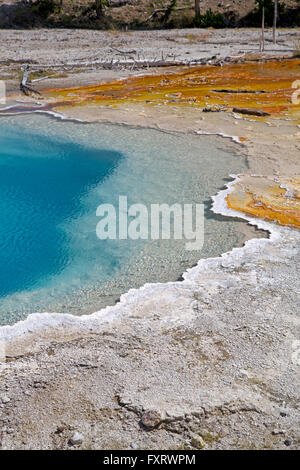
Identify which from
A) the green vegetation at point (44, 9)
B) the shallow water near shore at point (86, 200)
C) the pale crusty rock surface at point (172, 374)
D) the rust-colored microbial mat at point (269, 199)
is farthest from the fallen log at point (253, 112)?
the green vegetation at point (44, 9)

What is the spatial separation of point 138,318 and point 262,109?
10.1 m

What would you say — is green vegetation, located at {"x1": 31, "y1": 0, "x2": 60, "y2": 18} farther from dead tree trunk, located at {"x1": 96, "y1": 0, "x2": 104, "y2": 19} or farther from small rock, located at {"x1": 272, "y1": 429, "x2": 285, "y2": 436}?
small rock, located at {"x1": 272, "y1": 429, "x2": 285, "y2": 436}

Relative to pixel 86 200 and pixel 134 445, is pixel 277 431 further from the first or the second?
pixel 86 200

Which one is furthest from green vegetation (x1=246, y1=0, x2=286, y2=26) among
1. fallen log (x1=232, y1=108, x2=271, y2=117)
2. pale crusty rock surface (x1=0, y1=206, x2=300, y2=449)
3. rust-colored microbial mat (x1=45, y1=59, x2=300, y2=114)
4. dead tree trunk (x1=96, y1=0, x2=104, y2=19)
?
pale crusty rock surface (x1=0, y1=206, x2=300, y2=449)

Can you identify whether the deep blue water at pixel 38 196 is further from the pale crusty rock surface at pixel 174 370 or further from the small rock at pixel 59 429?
the small rock at pixel 59 429

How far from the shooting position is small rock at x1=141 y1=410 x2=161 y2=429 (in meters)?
3.64

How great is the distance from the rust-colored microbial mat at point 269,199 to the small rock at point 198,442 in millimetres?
4087

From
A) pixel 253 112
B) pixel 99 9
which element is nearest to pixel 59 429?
pixel 253 112

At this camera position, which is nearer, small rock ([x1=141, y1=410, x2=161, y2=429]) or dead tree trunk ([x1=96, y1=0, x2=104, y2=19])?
small rock ([x1=141, y1=410, x2=161, y2=429])

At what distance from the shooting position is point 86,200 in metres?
8.56

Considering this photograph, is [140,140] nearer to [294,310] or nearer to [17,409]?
[294,310]

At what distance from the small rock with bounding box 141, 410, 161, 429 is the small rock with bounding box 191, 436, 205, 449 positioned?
300mm

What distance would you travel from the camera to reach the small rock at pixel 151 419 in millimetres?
3637

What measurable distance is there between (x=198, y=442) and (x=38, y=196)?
6429 millimetres
